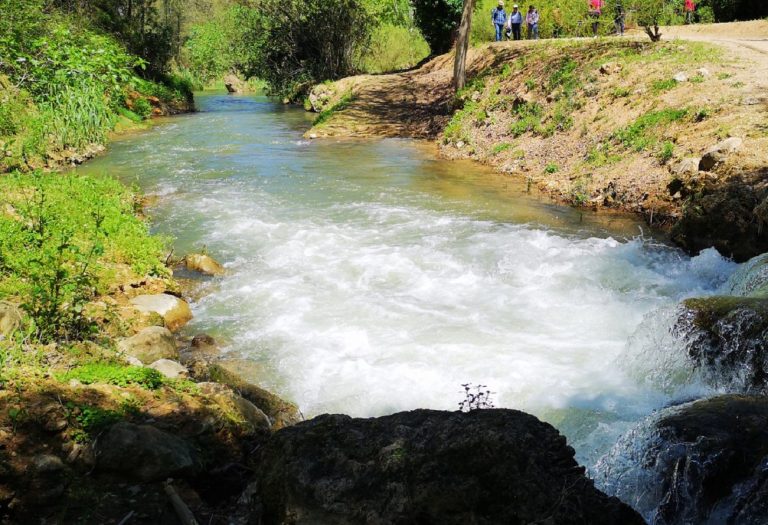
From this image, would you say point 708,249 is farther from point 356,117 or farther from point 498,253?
point 356,117

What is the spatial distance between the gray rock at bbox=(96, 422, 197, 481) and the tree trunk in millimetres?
18905

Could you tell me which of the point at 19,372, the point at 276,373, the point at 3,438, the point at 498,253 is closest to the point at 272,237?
the point at 498,253

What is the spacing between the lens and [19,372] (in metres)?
4.71

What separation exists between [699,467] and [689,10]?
2608 cm

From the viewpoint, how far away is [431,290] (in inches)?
344

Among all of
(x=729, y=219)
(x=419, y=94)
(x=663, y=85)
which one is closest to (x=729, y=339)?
(x=729, y=219)

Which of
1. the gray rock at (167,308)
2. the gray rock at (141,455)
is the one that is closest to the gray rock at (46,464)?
the gray rock at (141,455)

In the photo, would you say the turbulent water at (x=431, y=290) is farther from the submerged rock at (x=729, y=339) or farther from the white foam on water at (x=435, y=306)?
A: the submerged rock at (x=729, y=339)

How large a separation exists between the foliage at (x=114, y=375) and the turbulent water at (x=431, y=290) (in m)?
1.53

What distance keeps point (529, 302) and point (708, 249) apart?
316 centimetres

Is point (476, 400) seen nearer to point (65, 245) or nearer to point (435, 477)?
point (435, 477)

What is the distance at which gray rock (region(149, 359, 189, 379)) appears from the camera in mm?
5736

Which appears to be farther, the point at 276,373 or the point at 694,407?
the point at 276,373

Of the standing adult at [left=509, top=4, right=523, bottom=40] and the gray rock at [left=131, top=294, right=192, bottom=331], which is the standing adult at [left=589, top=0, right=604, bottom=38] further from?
the gray rock at [left=131, top=294, right=192, bottom=331]
